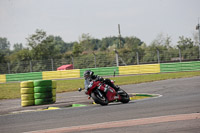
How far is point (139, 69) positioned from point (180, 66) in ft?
13.0

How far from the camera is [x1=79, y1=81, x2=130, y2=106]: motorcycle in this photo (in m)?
9.83

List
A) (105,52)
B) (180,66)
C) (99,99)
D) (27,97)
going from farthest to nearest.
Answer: (105,52) < (180,66) < (27,97) < (99,99)

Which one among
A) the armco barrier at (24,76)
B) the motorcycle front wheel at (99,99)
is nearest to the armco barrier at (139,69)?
the armco barrier at (24,76)

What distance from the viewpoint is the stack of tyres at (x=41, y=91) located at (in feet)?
39.9

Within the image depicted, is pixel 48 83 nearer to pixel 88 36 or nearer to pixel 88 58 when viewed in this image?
pixel 88 58

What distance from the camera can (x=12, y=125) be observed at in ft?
23.7

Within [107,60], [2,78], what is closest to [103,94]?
[107,60]

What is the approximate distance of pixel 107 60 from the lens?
32188 mm

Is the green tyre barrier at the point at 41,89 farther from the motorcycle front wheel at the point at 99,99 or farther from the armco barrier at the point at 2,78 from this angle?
the armco barrier at the point at 2,78

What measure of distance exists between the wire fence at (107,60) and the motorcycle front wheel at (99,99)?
20.5 m

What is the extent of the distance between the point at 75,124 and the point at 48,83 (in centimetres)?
587

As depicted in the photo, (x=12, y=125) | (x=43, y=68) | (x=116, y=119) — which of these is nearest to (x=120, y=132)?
(x=116, y=119)

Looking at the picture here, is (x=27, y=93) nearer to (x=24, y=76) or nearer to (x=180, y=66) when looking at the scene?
(x=180, y=66)

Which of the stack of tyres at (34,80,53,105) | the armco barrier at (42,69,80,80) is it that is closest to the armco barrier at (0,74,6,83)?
the armco barrier at (42,69,80,80)
